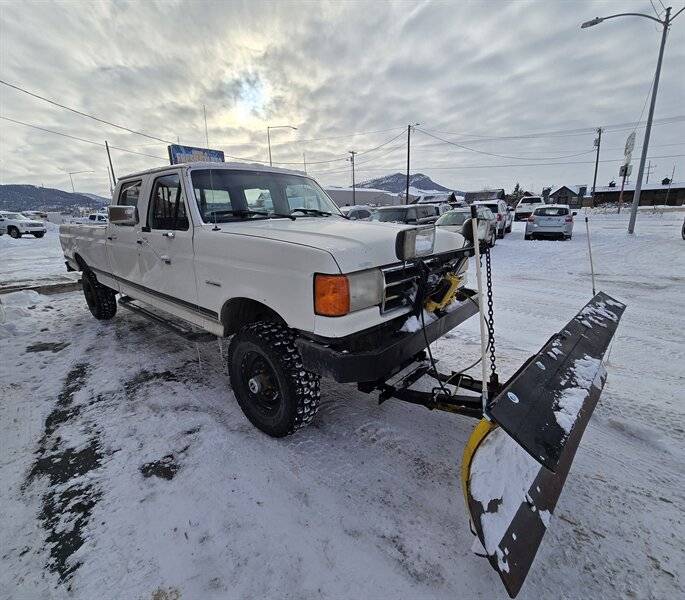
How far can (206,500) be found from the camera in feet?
7.22

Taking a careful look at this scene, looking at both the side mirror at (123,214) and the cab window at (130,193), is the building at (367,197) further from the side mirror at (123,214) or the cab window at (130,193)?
the side mirror at (123,214)

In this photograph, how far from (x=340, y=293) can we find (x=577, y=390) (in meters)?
1.49

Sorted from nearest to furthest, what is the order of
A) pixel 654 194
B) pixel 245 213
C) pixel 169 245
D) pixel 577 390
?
pixel 577 390
pixel 245 213
pixel 169 245
pixel 654 194

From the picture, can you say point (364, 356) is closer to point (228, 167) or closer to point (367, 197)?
point (228, 167)

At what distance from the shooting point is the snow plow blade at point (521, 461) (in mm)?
1540

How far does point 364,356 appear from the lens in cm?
214

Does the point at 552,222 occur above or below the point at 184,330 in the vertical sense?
above

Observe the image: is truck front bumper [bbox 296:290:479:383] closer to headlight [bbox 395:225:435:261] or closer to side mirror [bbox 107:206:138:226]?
headlight [bbox 395:225:435:261]

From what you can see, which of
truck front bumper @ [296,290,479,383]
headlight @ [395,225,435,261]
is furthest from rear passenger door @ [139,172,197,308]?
headlight @ [395,225,435,261]

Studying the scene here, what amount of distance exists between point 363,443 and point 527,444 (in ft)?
4.49

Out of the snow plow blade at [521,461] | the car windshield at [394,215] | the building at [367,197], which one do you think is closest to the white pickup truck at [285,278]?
the snow plow blade at [521,461]

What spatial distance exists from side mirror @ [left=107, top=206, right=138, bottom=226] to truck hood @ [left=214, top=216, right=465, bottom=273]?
1.15m

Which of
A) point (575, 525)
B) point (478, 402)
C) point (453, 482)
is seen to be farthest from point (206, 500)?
point (575, 525)

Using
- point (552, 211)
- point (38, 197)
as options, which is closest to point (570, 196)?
point (552, 211)
